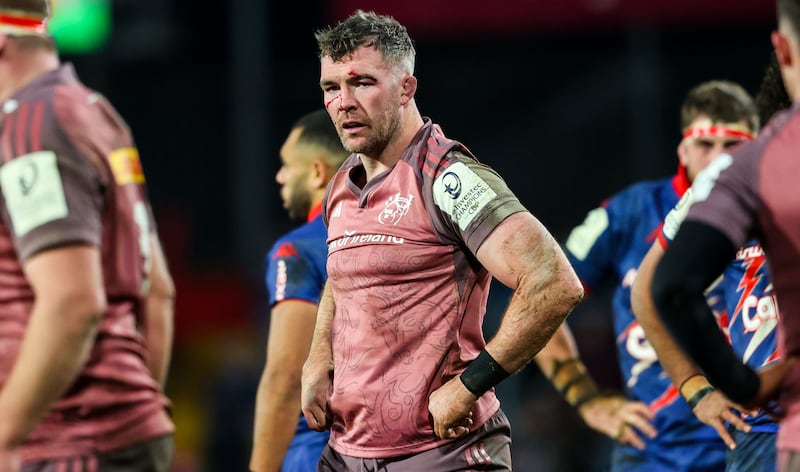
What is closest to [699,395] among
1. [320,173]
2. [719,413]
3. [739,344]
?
[719,413]

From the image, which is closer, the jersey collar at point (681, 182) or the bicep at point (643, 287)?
the bicep at point (643, 287)

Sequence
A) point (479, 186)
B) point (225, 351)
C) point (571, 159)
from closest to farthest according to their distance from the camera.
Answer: point (479, 186) < point (225, 351) < point (571, 159)

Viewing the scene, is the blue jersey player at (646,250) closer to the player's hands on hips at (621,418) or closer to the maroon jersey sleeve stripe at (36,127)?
the player's hands on hips at (621,418)

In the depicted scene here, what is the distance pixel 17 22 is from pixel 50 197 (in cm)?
55

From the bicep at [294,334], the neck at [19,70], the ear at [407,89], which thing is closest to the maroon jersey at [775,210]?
the ear at [407,89]

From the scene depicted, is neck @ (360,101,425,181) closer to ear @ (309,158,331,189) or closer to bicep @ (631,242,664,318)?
bicep @ (631,242,664,318)

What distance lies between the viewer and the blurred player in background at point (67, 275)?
9.89 feet

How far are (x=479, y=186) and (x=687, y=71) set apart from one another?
1542cm

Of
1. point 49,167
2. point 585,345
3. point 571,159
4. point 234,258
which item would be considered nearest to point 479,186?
point 49,167

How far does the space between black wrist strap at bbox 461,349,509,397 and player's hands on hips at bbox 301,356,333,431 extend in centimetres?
60

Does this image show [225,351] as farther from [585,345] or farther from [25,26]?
[25,26]

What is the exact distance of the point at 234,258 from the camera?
16.6m

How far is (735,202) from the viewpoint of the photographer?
110 inches

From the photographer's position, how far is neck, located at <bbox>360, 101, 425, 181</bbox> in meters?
4.02
